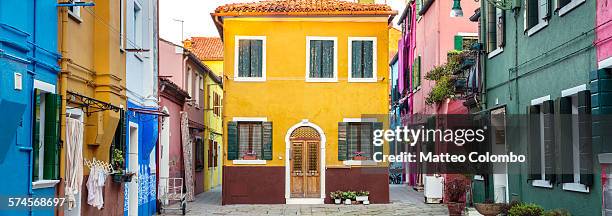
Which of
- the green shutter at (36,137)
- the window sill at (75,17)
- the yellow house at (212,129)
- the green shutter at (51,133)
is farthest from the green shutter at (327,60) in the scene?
the green shutter at (36,137)

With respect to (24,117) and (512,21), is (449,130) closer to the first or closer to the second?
(512,21)

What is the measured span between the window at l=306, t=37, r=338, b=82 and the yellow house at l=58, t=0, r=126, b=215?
10693 mm

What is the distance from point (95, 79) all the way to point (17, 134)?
13.7 feet

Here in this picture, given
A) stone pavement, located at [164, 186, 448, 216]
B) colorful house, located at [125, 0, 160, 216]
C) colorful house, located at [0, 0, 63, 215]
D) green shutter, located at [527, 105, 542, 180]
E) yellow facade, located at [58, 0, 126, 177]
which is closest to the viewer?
colorful house, located at [0, 0, 63, 215]

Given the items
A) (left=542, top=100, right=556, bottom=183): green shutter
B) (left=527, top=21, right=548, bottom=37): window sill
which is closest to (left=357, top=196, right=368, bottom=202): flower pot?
(left=527, top=21, right=548, bottom=37): window sill

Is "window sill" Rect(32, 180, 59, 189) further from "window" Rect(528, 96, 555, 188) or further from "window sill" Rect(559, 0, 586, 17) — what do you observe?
"window sill" Rect(559, 0, 586, 17)

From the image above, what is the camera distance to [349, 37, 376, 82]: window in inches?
1038

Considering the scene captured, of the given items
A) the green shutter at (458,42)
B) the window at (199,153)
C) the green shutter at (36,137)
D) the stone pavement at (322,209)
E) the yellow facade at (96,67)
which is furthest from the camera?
the window at (199,153)

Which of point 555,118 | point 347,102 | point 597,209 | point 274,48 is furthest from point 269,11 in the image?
point 597,209

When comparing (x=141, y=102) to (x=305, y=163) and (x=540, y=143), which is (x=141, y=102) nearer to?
(x=305, y=163)

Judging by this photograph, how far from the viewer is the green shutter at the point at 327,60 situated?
26484 mm

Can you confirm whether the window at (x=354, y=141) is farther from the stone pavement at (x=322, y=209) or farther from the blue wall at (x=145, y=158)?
the blue wall at (x=145, y=158)

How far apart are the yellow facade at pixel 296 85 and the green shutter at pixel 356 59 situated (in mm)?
215

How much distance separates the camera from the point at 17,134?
1095 cm
